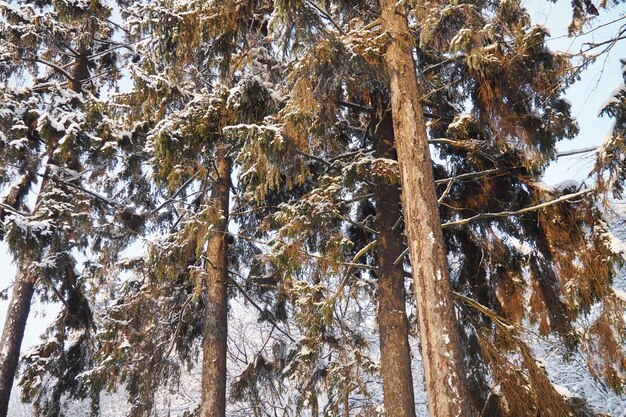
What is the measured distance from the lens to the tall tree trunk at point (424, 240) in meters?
3.92

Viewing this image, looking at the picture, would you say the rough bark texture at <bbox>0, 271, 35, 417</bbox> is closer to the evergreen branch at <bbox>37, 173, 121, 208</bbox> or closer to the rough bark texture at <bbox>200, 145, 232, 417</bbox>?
the evergreen branch at <bbox>37, 173, 121, 208</bbox>

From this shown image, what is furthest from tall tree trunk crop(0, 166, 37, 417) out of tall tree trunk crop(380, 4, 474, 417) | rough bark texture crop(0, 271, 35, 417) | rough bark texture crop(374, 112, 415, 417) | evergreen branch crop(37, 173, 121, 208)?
tall tree trunk crop(380, 4, 474, 417)

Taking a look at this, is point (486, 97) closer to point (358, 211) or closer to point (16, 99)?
point (358, 211)

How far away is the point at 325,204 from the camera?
241 inches

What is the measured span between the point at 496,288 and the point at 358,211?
2.68 meters

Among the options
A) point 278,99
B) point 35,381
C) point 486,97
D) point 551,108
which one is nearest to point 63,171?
point 35,381

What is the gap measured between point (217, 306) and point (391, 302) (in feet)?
9.90

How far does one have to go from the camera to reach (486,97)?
5.84m

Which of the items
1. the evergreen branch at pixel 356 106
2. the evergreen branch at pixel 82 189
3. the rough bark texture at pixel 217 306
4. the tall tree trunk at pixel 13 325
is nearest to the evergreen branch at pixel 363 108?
the evergreen branch at pixel 356 106

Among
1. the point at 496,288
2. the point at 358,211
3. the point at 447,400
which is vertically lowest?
the point at 447,400

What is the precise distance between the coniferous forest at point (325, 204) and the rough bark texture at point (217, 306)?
1.5 inches

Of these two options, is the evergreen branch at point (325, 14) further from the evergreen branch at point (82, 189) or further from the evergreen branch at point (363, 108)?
the evergreen branch at point (82, 189)

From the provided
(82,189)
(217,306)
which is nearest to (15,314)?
(82,189)

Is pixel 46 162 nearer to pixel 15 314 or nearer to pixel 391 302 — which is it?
pixel 15 314
